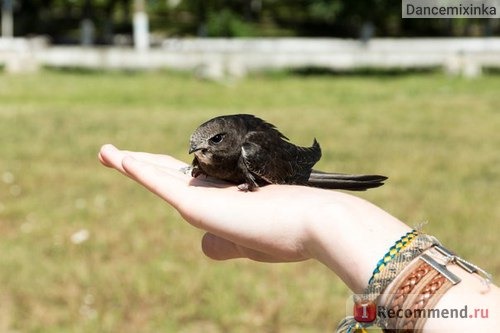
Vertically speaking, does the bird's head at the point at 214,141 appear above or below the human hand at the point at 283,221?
above

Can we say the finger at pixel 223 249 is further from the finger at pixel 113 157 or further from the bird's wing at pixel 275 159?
the finger at pixel 113 157

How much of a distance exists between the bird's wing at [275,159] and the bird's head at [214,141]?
2.4 inches

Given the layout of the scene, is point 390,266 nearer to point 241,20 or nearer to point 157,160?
point 157,160

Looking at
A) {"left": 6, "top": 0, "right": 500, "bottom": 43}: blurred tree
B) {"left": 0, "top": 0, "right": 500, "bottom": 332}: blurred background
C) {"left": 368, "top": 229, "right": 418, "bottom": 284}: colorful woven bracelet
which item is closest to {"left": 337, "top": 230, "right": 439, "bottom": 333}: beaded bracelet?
{"left": 368, "top": 229, "right": 418, "bottom": 284}: colorful woven bracelet

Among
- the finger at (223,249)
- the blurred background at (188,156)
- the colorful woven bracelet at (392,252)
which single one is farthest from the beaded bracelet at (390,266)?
the finger at (223,249)

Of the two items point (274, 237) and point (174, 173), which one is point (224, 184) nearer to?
point (174, 173)

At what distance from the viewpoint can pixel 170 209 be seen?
8594mm

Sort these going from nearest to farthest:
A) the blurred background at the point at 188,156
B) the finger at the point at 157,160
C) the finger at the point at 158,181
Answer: the finger at the point at 158,181 → the finger at the point at 157,160 → the blurred background at the point at 188,156

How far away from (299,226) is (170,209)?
6201mm

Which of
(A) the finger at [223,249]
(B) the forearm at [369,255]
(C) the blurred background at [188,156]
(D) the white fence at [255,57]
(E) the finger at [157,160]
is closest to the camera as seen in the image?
(B) the forearm at [369,255]

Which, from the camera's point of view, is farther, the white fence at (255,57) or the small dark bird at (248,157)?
the white fence at (255,57)

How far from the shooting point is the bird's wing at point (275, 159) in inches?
123

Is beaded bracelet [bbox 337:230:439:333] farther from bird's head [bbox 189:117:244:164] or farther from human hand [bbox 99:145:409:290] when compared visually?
bird's head [bbox 189:117:244:164]

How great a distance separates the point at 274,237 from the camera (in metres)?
2.54
